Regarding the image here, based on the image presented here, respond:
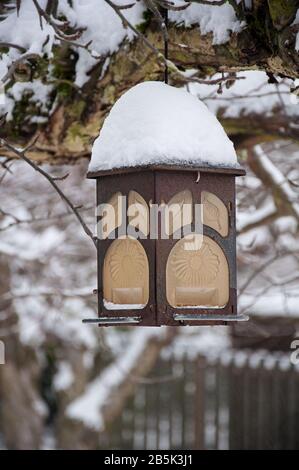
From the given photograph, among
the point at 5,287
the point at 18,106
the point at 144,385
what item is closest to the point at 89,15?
the point at 18,106

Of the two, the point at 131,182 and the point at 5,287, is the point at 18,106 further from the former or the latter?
the point at 5,287

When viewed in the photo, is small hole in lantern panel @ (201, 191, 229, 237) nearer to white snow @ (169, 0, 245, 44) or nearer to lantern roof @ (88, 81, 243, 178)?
lantern roof @ (88, 81, 243, 178)

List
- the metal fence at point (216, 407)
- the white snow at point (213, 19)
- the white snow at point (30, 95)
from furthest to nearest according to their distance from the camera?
the metal fence at point (216, 407), the white snow at point (30, 95), the white snow at point (213, 19)

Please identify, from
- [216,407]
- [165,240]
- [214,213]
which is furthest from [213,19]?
[216,407]

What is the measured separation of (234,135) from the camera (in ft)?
14.0

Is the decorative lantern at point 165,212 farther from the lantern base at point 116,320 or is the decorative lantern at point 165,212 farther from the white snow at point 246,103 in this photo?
the white snow at point 246,103

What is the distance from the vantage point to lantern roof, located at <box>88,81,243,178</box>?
2.32 m

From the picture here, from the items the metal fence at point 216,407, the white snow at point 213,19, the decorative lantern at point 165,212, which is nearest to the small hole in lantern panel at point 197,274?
the decorative lantern at point 165,212

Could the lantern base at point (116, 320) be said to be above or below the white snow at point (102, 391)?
above

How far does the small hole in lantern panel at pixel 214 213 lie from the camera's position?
246cm

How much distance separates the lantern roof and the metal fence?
559 centimetres

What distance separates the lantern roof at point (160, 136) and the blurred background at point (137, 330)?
1091 millimetres

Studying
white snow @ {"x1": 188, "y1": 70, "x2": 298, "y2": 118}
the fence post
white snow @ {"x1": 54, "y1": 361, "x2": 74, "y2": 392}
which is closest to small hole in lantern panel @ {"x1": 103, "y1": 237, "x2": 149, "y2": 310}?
white snow @ {"x1": 188, "y1": 70, "x2": 298, "y2": 118}
